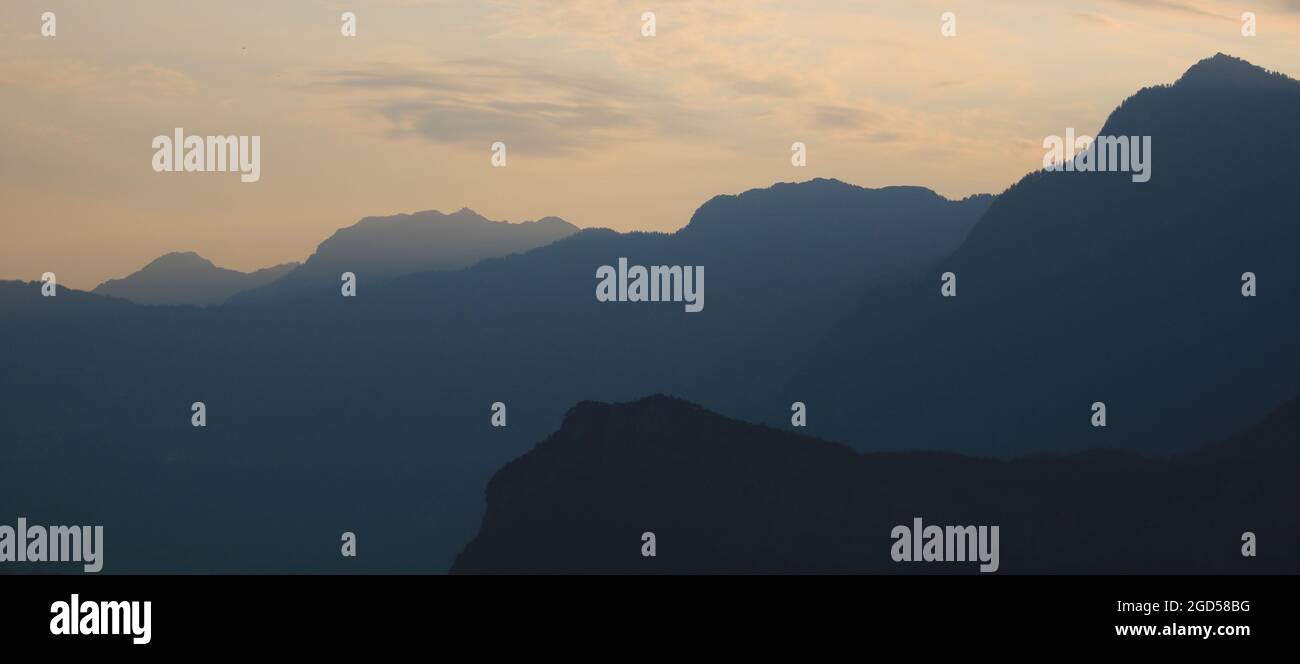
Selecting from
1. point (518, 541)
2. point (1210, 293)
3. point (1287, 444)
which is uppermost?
point (1210, 293)

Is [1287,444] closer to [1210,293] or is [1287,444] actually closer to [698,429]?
[698,429]
